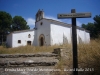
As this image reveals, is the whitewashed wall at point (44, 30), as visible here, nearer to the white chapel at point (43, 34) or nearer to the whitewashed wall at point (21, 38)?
the white chapel at point (43, 34)

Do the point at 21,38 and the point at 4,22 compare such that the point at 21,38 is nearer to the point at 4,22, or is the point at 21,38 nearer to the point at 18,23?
the point at 4,22

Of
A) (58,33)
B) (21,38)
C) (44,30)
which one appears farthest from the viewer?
(21,38)

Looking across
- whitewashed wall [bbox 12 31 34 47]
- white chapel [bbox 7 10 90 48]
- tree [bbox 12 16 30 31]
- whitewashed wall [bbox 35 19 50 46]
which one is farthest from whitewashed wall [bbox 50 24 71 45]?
tree [bbox 12 16 30 31]

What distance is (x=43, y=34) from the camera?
15.8 metres

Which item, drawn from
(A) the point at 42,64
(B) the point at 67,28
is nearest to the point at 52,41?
(B) the point at 67,28

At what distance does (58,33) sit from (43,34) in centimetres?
253

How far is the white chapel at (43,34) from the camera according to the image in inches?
579

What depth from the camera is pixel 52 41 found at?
47.1 feet

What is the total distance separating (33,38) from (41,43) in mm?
1694

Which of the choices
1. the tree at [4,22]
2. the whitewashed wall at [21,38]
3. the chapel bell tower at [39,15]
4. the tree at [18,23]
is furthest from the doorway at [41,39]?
the tree at [18,23]

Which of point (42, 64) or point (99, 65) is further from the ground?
point (99, 65)

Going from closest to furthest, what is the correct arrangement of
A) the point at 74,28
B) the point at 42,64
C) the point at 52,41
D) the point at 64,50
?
1. the point at 74,28
2. the point at 42,64
3. the point at 64,50
4. the point at 52,41

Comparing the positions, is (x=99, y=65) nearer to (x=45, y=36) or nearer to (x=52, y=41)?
(x=52, y=41)

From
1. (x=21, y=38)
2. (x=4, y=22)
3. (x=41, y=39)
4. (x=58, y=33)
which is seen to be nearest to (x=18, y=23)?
(x=4, y=22)
